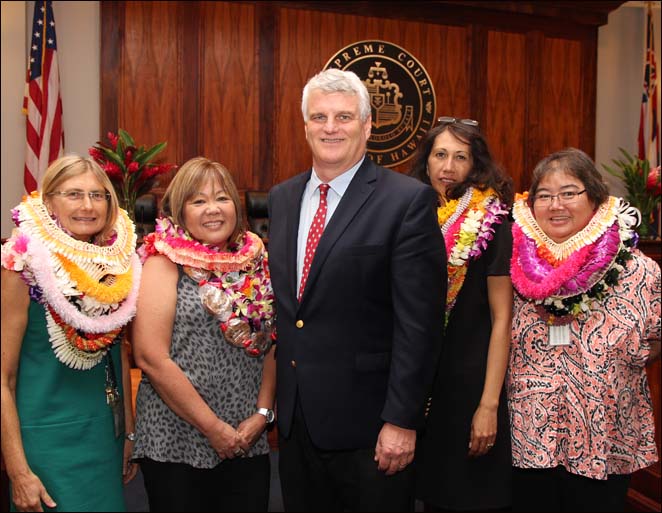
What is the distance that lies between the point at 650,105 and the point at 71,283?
6330 millimetres

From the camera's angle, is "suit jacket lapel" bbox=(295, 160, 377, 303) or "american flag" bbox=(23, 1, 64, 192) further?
"american flag" bbox=(23, 1, 64, 192)

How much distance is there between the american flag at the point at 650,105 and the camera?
655 cm

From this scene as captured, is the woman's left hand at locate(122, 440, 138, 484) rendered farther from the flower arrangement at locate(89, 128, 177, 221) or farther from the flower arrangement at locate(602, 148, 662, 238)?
the flower arrangement at locate(602, 148, 662, 238)

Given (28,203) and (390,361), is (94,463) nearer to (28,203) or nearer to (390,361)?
(28,203)

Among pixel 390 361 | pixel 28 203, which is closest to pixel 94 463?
pixel 28 203

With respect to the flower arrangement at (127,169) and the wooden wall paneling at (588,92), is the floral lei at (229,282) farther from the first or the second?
the wooden wall paneling at (588,92)

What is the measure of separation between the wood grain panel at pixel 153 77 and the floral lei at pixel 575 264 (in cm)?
402

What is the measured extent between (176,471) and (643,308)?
1.42m

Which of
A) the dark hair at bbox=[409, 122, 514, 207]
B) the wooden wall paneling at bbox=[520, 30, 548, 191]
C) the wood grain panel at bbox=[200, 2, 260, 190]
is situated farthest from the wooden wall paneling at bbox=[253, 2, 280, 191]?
the dark hair at bbox=[409, 122, 514, 207]

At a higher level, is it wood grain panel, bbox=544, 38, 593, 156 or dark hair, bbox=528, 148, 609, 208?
wood grain panel, bbox=544, 38, 593, 156

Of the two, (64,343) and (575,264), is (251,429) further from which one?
(575,264)

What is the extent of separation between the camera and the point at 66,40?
531 cm

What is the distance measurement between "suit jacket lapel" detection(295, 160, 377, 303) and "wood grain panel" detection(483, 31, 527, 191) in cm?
495

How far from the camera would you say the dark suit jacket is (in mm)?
1625
